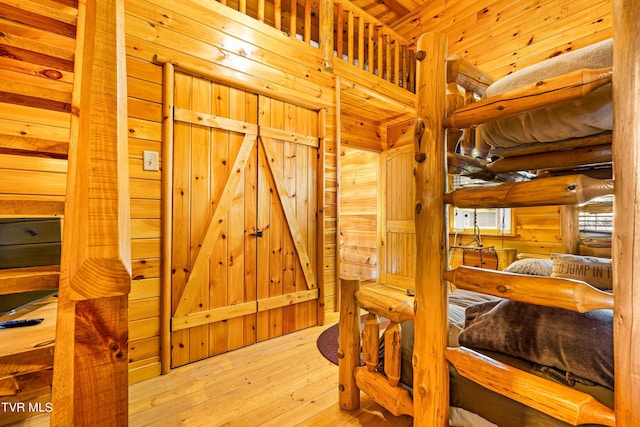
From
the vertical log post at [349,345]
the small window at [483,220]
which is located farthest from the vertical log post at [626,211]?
the small window at [483,220]

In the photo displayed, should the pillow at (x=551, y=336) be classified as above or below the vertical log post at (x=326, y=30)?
below

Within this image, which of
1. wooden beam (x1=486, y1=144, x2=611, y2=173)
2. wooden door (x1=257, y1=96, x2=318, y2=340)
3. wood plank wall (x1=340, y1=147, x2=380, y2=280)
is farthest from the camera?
wood plank wall (x1=340, y1=147, x2=380, y2=280)

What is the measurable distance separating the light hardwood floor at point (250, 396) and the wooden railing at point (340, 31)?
2.71m

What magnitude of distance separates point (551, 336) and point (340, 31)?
3.09 metres

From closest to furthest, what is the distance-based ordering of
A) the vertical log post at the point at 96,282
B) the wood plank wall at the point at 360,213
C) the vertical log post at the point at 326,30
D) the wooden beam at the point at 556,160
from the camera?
the vertical log post at the point at 96,282 → the wooden beam at the point at 556,160 → the vertical log post at the point at 326,30 → the wood plank wall at the point at 360,213

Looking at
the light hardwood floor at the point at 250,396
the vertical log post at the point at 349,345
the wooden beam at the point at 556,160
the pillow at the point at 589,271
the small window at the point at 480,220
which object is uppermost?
the wooden beam at the point at 556,160

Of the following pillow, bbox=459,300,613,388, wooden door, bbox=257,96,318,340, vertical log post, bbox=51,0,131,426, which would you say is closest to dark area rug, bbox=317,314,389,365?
wooden door, bbox=257,96,318,340

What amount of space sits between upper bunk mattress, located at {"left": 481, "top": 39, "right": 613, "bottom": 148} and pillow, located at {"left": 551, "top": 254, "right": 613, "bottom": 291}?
53 centimetres

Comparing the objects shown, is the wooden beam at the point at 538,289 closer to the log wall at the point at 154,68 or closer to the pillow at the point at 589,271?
the pillow at the point at 589,271

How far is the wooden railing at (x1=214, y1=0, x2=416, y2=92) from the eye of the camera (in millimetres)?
2641

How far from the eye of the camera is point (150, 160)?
192cm

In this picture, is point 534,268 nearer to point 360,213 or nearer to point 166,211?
point 166,211

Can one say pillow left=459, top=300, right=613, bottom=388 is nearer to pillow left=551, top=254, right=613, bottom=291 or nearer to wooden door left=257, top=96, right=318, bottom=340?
pillow left=551, top=254, right=613, bottom=291

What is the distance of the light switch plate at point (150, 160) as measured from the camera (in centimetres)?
190
